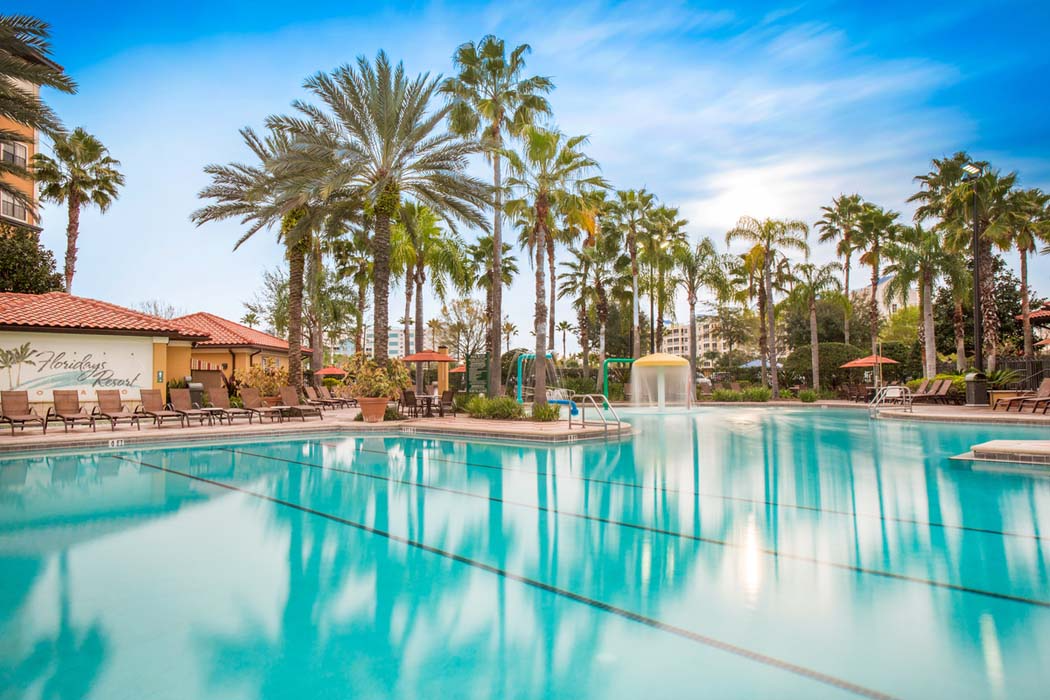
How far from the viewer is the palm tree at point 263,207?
67.1 feet

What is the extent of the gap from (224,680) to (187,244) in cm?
3404

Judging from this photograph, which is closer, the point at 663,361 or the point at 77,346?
the point at 77,346

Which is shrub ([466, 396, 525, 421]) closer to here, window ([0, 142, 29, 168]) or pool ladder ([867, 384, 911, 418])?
pool ladder ([867, 384, 911, 418])

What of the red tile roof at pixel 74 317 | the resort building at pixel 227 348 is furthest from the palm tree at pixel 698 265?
the red tile roof at pixel 74 317

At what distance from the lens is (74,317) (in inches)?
752

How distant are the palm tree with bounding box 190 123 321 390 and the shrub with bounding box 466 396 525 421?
22.4ft

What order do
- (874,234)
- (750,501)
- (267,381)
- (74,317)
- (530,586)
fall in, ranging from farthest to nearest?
(874,234) < (267,381) < (74,317) < (750,501) < (530,586)

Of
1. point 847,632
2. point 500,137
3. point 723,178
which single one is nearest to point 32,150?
point 500,137

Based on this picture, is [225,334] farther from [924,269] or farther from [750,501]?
[924,269]

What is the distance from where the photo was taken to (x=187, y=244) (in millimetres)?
32094

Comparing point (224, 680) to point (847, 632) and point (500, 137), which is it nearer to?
point (847, 632)

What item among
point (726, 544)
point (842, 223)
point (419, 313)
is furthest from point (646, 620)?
point (842, 223)

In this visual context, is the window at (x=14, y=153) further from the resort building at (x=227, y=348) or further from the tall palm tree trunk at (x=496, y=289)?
the tall palm tree trunk at (x=496, y=289)

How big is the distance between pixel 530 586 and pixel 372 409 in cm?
1435
